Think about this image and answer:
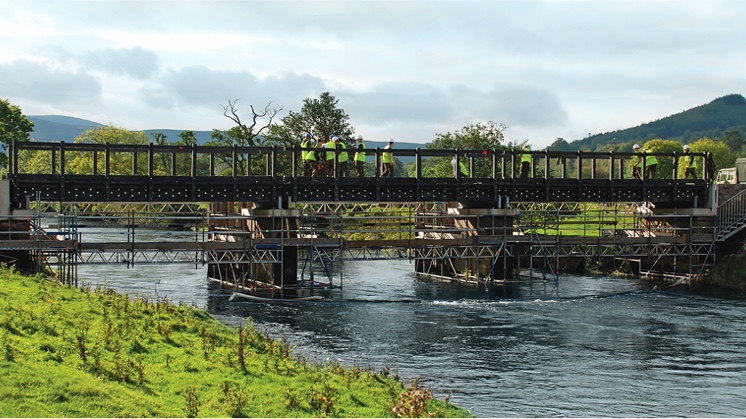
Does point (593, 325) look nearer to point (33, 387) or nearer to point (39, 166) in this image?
point (33, 387)

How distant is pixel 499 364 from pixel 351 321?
9.06 m

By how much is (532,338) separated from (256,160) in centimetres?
6412

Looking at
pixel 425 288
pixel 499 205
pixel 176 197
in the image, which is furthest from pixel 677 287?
pixel 176 197

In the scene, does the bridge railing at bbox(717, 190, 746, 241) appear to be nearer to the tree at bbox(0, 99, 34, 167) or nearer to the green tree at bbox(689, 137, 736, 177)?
the tree at bbox(0, 99, 34, 167)

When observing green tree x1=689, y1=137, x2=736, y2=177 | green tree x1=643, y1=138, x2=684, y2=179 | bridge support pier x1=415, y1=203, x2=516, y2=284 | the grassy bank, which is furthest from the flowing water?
green tree x1=689, y1=137, x2=736, y2=177

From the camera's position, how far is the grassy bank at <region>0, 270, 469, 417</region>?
15.8 m

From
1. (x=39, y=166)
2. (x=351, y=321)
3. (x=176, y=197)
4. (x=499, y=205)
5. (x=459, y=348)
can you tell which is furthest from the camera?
(x=39, y=166)

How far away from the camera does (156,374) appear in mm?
18547

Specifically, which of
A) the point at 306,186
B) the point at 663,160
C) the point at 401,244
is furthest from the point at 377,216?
the point at 663,160

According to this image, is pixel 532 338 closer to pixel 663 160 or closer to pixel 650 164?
pixel 650 164

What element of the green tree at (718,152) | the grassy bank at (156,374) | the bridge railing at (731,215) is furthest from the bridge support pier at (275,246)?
the green tree at (718,152)

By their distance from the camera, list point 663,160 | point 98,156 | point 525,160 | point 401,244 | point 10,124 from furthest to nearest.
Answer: point 663,160, point 98,156, point 10,124, point 525,160, point 401,244

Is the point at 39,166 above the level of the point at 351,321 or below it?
above

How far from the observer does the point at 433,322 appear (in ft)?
111
